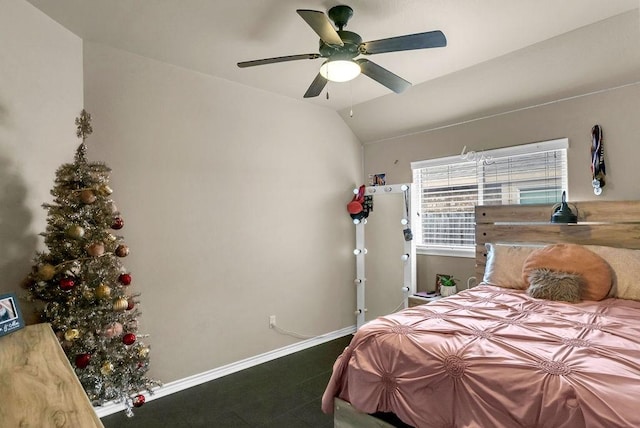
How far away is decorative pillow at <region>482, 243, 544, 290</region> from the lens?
2840mm

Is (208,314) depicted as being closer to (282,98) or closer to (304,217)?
(304,217)

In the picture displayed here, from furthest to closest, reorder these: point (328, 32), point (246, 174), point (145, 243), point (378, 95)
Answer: point (378, 95) → point (246, 174) → point (145, 243) → point (328, 32)

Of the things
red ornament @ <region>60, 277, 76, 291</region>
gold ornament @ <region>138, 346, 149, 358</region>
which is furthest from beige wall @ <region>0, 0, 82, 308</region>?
gold ornament @ <region>138, 346, 149, 358</region>

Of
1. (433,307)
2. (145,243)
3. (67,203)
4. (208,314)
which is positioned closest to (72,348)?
(67,203)

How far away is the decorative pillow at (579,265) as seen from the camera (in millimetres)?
2434

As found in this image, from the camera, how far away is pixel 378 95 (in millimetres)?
3594

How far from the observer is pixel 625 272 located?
245cm

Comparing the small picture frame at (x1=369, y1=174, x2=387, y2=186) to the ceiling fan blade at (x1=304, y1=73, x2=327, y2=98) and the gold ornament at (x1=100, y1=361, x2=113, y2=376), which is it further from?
the gold ornament at (x1=100, y1=361, x2=113, y2=376)

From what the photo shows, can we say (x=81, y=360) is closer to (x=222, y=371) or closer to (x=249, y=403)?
(x=249, y=403)

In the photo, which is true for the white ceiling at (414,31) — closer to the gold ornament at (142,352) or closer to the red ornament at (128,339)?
the red ornament at (128,339)

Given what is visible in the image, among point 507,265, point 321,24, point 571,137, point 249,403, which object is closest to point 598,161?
point 571,137

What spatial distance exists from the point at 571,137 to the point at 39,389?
147 inches

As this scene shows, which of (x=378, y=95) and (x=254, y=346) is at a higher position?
(x=378, y=95)

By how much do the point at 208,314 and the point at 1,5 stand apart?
2471 mm
